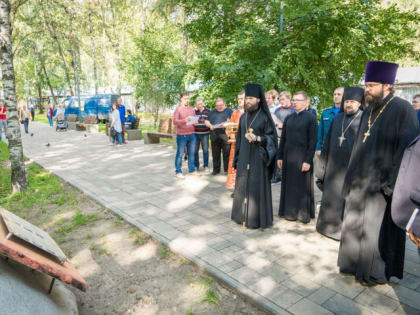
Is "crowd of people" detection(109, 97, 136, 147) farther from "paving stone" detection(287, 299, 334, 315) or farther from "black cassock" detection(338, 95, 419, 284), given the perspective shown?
"paving stone" detection(287, 299, 334, 315)

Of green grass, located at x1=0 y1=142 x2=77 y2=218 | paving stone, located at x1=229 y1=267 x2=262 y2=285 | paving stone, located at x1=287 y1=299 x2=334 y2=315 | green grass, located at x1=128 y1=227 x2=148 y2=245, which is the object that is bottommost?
green grass, located at x1=0 y1=142 x2=77 y2=218

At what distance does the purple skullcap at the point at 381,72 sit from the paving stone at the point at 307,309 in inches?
95.5

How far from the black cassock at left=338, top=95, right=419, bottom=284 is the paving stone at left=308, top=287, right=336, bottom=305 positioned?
407 mm

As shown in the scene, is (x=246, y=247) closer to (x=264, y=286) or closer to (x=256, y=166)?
(x=264, y=286)

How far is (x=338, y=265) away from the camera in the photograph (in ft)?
11.5

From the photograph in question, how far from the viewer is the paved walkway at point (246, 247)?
3.08 meters

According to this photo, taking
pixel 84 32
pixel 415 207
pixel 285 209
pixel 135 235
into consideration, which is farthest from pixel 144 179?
pixel 84 32

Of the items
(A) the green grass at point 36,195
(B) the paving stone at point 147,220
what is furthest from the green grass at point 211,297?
(A) the green grass at point 36,195

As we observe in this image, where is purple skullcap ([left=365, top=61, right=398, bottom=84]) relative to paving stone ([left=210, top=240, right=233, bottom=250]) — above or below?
above

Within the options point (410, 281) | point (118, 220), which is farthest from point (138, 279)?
point (410, 281)

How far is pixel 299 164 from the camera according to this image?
17.1 feet

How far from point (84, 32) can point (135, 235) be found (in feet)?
119

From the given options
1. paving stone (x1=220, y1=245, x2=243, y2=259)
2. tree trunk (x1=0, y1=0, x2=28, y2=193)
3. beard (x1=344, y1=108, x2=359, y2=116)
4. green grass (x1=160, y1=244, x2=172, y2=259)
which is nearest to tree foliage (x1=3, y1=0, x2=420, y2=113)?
tree trunk (x1=0, y1=0, x2=28, y2=193)

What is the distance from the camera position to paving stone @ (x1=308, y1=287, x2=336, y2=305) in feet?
10.0
